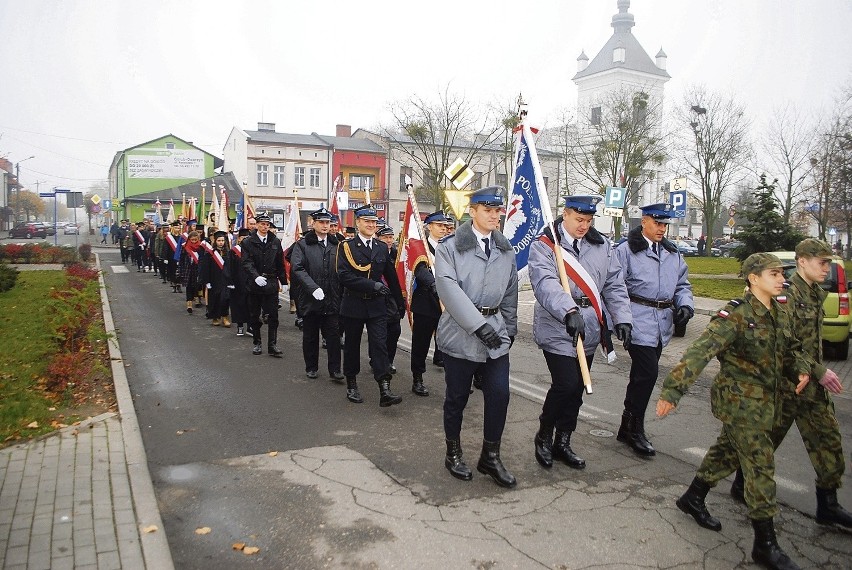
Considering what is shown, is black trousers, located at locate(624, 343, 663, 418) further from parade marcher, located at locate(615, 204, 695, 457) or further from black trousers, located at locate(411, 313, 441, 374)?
black trousers, located at locate(411, 313, 441, 374)

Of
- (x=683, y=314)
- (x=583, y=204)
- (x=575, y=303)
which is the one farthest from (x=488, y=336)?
(x=683, y=314)

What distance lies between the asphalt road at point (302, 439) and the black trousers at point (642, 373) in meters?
0.44

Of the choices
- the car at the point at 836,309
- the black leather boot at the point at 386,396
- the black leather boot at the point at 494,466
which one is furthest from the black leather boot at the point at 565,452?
the car at the point at 836,309

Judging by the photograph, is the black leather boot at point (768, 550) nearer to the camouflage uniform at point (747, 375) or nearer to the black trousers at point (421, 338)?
the camouflage uniform at point (747, 375)

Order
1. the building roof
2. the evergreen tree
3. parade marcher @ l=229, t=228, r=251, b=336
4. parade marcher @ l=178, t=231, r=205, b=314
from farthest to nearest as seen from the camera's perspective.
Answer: the building roof, the evergreen tree, parade marcher @ l=178, t=231, r=205, b=314, parade marcher @ l=229, t=228, r=251, b=336

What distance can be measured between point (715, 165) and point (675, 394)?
4131cm

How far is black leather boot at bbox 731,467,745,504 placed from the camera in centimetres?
483

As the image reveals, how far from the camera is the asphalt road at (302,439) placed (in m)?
4.23

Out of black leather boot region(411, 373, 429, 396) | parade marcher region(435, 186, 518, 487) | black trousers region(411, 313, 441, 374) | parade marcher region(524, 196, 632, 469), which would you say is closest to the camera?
parade marcher region(435, 186, 518, 487)

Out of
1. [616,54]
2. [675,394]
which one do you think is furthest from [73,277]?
[616,54]

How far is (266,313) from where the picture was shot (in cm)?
1043

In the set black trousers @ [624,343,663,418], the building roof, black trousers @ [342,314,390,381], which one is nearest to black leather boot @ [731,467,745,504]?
black trousers @ [624,343,663,418]

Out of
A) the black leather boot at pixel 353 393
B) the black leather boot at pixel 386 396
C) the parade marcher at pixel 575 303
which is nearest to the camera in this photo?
the parade marcher at pixel 575 303

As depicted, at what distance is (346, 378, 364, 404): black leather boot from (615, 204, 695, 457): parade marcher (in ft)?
9.47
